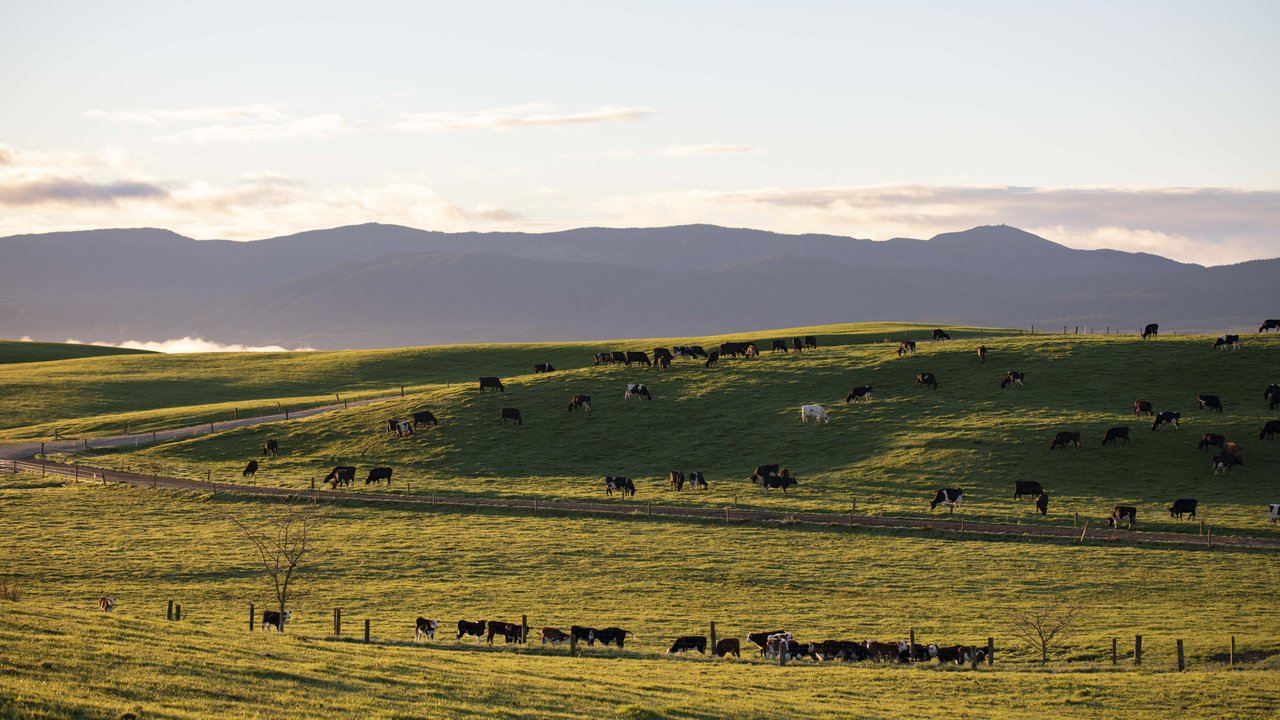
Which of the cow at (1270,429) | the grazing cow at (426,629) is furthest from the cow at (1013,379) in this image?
the grazing cow at (426,629)

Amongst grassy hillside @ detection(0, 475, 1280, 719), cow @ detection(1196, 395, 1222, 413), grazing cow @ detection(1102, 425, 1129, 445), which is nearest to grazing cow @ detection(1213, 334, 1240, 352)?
cow @ detection(1196, 395, 1222, 413)

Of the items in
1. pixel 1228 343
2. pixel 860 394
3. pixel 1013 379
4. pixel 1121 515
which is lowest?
pixel 1121 515

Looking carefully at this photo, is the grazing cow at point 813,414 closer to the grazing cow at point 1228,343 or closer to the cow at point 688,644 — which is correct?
the grazing cow at point 1228,343

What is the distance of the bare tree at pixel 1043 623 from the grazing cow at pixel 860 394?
124ft

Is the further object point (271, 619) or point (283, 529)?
point (283, 529)

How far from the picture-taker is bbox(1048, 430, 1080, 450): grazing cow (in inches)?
2508

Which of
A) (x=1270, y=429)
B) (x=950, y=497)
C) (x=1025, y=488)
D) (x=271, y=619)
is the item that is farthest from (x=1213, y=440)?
(x=271, y=619)

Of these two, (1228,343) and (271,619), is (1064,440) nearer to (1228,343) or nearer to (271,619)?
(1228,343)

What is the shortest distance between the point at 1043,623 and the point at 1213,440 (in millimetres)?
31345

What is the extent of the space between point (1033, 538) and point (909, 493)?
418 inches

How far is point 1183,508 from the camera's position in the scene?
168 ft

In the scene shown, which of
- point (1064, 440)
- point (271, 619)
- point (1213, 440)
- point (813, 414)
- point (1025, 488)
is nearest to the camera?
→ point (271, 619)

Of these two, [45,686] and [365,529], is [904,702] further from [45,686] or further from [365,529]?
[365,529]

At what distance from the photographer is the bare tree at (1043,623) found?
33250 mm
